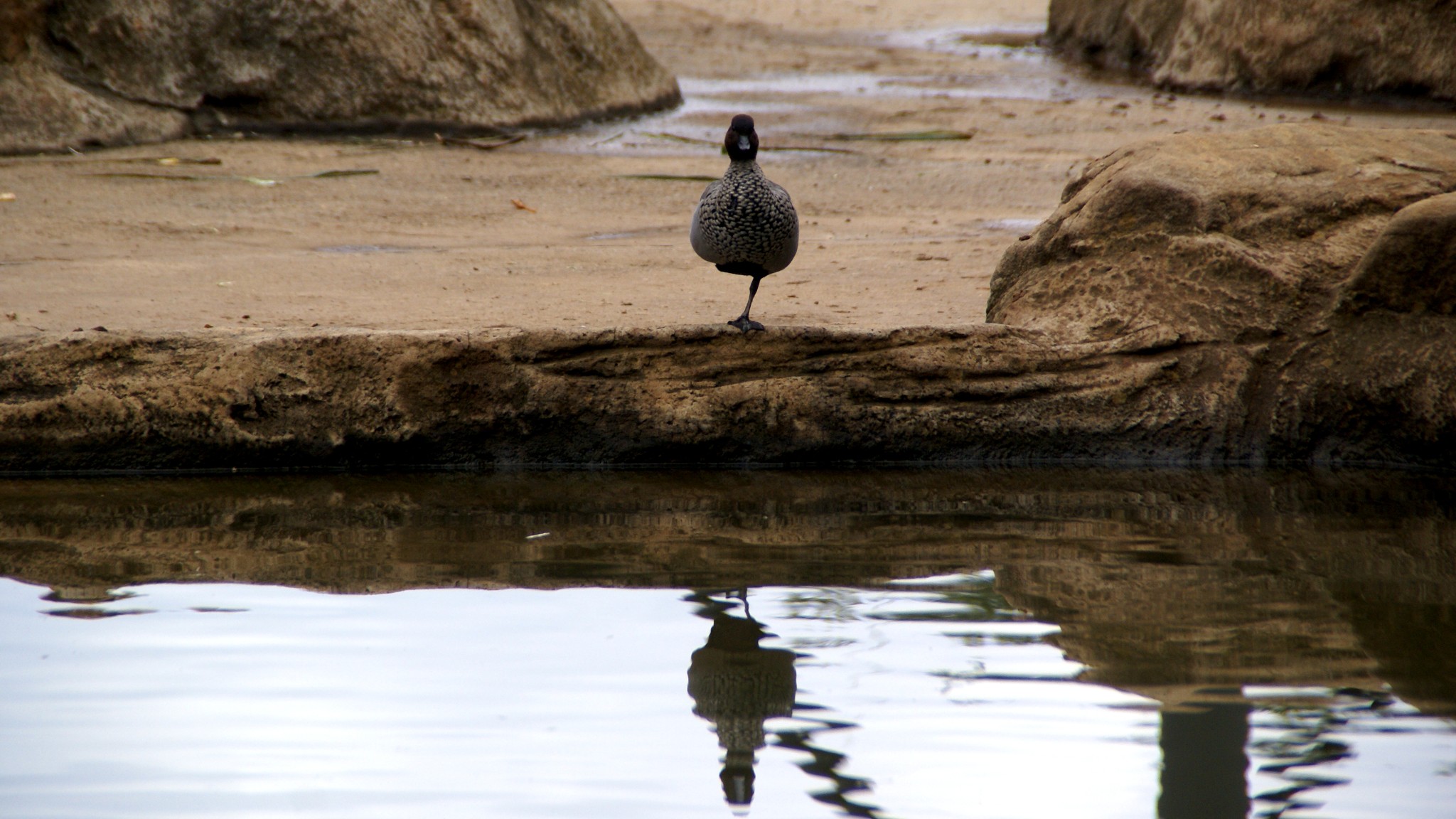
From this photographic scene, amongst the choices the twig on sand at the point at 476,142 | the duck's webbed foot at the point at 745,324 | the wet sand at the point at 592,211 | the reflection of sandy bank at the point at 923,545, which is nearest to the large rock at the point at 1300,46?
the wet sand at the point at 592,211

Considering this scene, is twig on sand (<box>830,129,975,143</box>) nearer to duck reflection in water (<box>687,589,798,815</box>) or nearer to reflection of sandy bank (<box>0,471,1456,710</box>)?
reflection of sandy bank (<box>0,471,1456,710</box>)

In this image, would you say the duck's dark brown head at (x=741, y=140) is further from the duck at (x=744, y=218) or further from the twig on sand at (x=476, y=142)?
the twig on sand at (x=476, y=142)

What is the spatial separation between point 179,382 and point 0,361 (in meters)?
0.59

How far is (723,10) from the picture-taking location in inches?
659

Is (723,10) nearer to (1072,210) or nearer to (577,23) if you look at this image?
(577,23)

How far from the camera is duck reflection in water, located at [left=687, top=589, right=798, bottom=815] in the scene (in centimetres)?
245

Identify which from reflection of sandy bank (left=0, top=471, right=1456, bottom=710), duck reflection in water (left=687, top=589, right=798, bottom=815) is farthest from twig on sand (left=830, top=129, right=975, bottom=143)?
duck reflection in water (left=687, top=589, right=798, bottom=815)

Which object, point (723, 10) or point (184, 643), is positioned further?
point (723, 10)

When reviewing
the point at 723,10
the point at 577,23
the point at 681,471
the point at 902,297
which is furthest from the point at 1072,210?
the point at 723,10

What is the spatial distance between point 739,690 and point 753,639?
0.27m

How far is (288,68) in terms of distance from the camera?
397 inches

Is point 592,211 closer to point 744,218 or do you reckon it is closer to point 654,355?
point 744,218

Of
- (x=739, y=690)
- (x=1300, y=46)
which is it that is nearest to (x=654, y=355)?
(x=739, y=690)

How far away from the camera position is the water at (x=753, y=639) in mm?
2406
